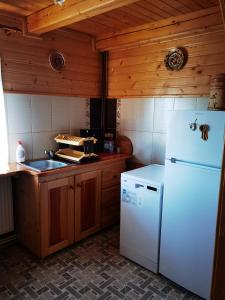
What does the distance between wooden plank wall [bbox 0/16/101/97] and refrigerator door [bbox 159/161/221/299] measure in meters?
1.55

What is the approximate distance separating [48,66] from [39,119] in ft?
1.87

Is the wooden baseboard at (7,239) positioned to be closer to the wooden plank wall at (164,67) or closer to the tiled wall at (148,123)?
the tiled wall at (148,123)

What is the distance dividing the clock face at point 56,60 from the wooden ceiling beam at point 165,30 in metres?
0.53

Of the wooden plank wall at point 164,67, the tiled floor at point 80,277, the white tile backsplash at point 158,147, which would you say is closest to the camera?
the tiled floor at point 80,277

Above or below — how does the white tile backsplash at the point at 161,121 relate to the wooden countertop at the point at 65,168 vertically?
above

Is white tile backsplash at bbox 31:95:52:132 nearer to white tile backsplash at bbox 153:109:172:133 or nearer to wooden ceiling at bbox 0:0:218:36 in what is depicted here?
wooden ceiling at bbox 0:0:218:36

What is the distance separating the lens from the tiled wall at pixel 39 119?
96.0 inches

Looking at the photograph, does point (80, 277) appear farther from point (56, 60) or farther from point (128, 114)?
point (56, 60)

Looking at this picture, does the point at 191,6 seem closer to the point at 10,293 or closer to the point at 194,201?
the point at 194,201

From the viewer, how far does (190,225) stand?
74.2 inches

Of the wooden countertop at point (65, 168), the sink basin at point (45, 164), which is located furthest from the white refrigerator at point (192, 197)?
the sink basin at point (45, 164)

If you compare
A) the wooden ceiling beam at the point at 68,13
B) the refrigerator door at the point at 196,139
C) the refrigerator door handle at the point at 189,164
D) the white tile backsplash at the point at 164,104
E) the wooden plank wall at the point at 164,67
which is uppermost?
the wooden ceiling beam at the point at 68,13

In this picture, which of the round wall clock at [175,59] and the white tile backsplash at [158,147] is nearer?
the round wall clock at [175,59]

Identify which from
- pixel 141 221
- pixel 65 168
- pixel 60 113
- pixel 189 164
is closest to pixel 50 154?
pixel 65 168
